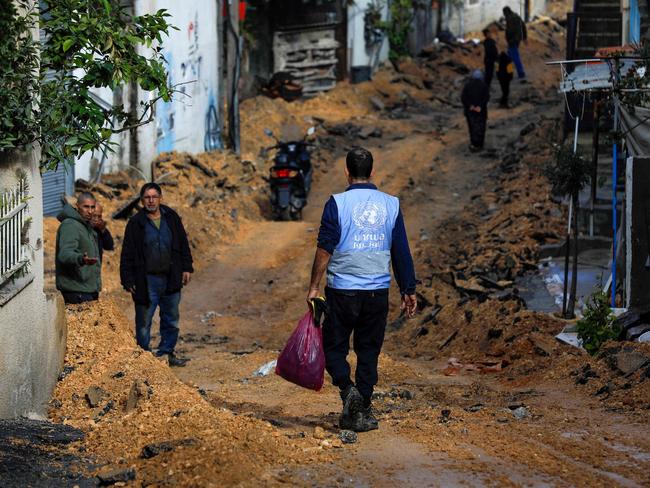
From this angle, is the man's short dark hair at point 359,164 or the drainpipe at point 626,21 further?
the drainpipe at point 626,21

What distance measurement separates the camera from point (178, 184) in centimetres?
1912

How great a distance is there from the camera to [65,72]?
26.0 feet

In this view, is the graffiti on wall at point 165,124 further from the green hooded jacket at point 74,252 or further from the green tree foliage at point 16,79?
the green tree foliage at point 16,79

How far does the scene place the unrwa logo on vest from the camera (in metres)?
7.07

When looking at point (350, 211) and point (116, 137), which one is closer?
point (350, 211)

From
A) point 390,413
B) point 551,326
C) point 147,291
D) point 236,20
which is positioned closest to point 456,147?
point 236,20

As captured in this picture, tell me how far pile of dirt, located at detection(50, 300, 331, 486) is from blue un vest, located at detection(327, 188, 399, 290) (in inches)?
41.2

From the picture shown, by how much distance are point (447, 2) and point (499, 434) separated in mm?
30237

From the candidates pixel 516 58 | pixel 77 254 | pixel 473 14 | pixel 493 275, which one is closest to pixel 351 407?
pixel 77 254

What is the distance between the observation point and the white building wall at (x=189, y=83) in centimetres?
1929

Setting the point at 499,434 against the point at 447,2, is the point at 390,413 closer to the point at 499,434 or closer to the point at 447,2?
the point at 499,434

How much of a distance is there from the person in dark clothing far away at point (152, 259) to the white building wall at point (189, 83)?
8.18 meters

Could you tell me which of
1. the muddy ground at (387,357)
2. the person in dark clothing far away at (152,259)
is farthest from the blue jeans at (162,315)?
the muddy ground at (387,357)

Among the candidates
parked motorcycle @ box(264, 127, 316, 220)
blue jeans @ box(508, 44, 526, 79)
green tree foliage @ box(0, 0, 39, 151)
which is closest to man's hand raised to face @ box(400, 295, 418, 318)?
green tree foliage @ box(0, 0, 39, 151)
